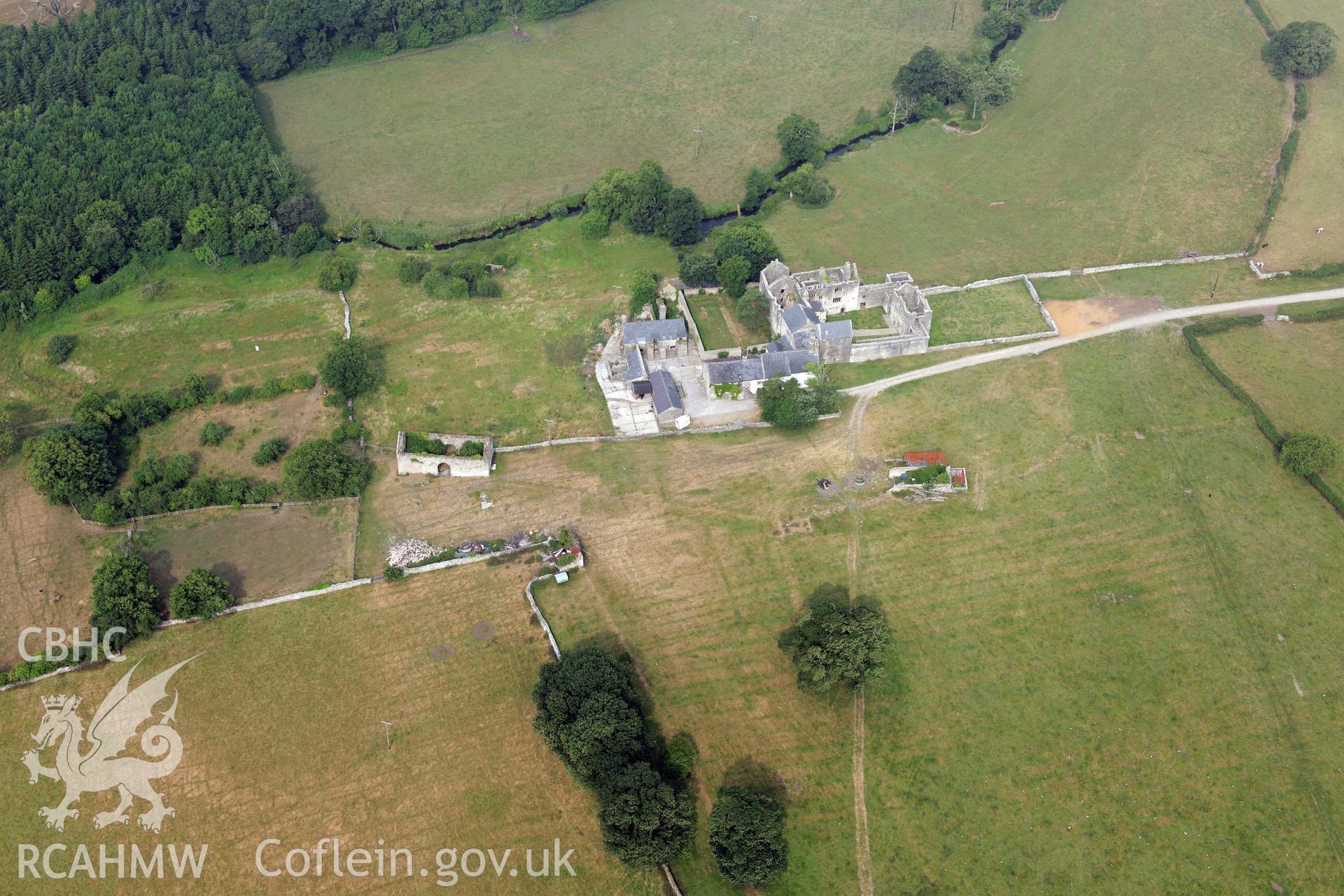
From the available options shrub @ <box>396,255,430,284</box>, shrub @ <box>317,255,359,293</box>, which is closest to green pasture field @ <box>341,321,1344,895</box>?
shrub @ <box>396,255,430,284</box>

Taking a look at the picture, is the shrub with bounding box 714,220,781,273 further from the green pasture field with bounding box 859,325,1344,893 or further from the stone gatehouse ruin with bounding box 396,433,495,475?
the stone gatehouse ruin with bounding box 396,433,495,475

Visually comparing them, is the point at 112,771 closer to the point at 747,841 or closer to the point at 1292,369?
the point at 747,841

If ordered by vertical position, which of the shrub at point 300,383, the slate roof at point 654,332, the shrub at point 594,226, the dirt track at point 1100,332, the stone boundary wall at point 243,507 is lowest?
the dirt track at point 1100,332

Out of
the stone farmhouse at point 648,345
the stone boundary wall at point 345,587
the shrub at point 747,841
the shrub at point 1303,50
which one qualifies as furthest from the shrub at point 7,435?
the shrub at point 1303,50

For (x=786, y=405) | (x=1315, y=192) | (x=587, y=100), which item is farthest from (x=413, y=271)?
(x=1315, y=192)

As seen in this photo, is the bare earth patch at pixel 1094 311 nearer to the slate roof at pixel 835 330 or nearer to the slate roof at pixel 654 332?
the slate roof at pixel 835 330

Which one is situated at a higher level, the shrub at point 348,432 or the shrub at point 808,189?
the shrub at point 808,189

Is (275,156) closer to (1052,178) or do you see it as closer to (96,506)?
(96,506)
